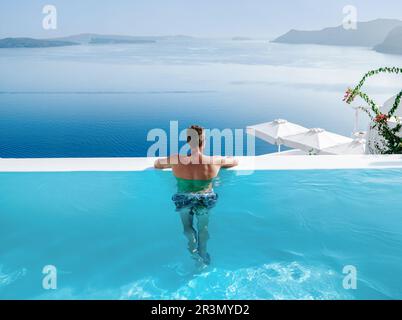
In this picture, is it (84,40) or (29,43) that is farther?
(84,40)

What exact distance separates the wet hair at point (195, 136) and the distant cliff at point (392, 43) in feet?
101

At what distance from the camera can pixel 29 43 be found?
27.9 meters

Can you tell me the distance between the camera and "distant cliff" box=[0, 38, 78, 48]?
89.7ft

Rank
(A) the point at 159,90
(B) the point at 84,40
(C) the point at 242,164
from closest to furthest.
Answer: (C) the point at 242,164, (A) the point at 159,90, (B) the point at 84,40

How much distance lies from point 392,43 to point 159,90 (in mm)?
15299

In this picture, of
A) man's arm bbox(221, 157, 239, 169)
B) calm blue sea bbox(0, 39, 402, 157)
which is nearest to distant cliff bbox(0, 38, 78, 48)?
calm blue sea bbox(0, 39, 402, 157)

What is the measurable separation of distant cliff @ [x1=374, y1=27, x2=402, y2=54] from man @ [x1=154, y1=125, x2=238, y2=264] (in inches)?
1206

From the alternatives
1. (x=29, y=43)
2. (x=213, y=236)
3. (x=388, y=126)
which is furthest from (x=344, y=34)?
(x=213, y=236)

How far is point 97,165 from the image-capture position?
4.46 m

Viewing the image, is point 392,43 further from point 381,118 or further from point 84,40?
point 381,118

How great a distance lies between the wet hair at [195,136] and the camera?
11.3 feet

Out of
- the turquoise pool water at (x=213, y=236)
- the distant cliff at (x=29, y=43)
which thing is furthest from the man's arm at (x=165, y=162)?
the distant cliff at (x=29, y=43)

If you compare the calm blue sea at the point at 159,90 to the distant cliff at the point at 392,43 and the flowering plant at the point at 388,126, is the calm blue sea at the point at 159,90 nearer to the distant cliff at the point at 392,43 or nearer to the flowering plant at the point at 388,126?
the distant cliff at the point at 392,43

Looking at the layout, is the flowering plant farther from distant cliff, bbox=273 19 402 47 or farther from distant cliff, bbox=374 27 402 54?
distant cliff, bbox=374 27 402 54
